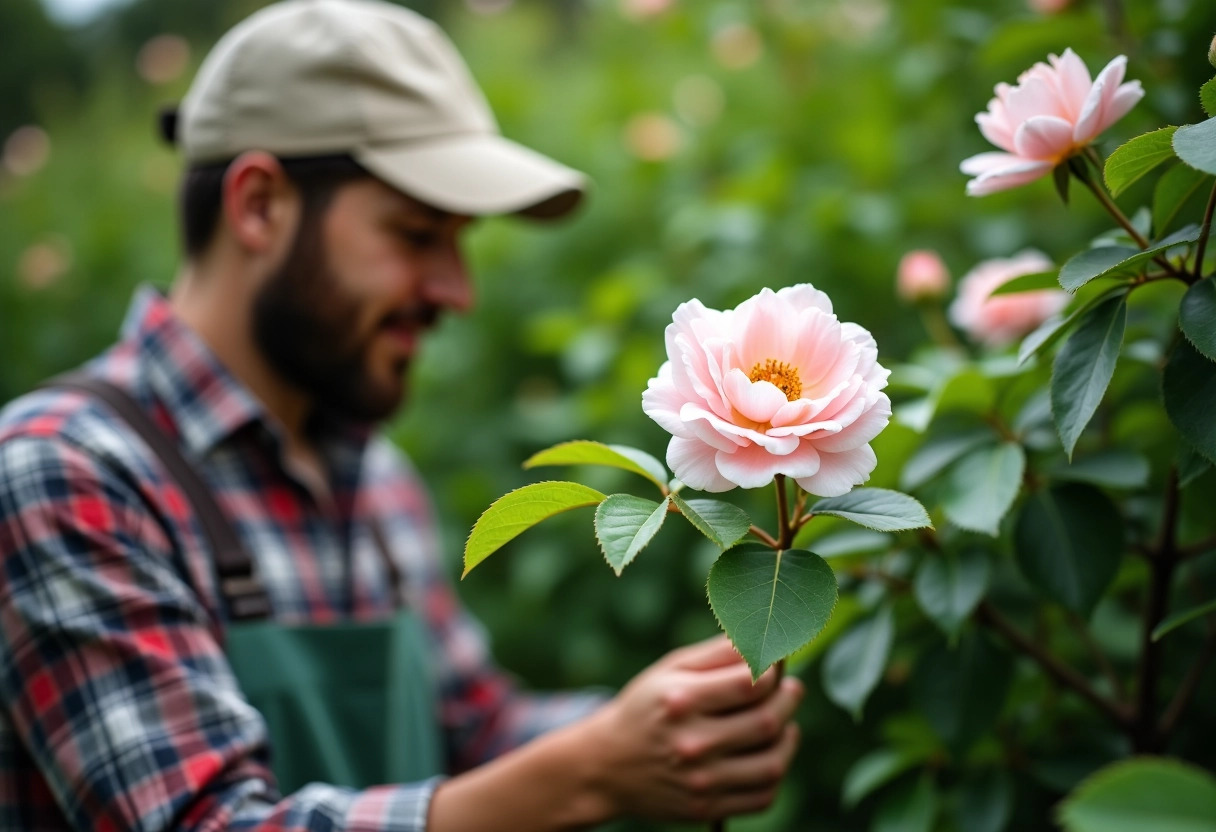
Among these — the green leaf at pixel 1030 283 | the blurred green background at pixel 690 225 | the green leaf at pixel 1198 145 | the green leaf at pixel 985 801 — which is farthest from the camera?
the blurred green background at pixel 690 225

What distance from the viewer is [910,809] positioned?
1119 mm

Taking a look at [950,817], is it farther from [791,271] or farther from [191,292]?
[191,292]

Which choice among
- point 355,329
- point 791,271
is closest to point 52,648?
point 355,329

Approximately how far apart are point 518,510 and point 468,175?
2.84 ft

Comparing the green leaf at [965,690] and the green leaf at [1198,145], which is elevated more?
the green leaf at [1198,145]

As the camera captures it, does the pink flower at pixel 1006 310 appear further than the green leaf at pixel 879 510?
Yes

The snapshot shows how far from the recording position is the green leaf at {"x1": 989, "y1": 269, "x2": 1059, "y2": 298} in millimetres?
846

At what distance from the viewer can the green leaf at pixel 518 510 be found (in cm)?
70

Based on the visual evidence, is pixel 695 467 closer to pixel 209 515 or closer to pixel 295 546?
pixel 209 515

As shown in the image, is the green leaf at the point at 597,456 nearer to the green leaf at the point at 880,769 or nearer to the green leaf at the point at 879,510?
the green leaf at the point at 879,510

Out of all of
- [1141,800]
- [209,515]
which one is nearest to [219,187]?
[209,515]

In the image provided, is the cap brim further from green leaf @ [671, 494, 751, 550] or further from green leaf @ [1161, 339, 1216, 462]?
green leaf @ [1161, 339, 1216, 462]

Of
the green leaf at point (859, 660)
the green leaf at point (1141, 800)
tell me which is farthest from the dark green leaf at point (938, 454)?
the green leaf at point (1141, 800)

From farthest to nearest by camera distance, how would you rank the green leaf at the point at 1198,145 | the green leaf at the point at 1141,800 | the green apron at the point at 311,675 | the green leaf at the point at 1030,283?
the green apron at the point at 311,675 < the green leaf at the point at 1030,283 < the green leaf at the point at 1198,145 < the green leaf at the point at 1141,800
